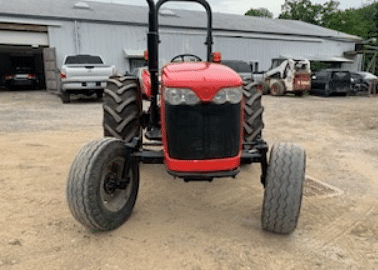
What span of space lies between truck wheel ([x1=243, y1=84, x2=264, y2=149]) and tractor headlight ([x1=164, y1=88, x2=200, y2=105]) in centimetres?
144

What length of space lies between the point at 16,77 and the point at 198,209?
1851 centimetres

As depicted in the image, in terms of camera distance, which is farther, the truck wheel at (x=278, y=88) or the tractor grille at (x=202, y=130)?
the truck wheel at (x=278, y=88)

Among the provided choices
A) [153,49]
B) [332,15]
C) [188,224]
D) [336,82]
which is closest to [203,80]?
[153,49]

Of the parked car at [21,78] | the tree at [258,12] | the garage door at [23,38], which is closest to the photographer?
the garage door at [23,38]

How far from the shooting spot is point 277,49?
23.1 metres

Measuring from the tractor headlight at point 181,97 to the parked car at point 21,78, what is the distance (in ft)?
61.1

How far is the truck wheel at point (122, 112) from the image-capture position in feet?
12.3

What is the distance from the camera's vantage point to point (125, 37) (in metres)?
18.3

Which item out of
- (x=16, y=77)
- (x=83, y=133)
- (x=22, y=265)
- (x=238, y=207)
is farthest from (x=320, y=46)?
(x=22, y=265)

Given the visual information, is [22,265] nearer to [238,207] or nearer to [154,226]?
[154,226]

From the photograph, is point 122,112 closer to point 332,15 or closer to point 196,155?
point 196,155

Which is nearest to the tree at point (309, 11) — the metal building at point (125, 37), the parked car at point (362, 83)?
the metal building at point (125, 37)

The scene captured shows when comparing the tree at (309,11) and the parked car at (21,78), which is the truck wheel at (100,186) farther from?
the tree at (309,11)

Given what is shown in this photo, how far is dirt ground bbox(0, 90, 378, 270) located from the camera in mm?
2479
